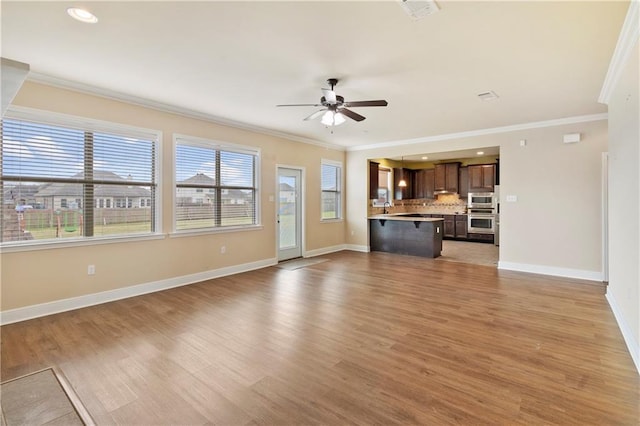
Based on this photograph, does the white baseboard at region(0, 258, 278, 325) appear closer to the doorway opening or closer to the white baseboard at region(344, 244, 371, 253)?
the doorway opening

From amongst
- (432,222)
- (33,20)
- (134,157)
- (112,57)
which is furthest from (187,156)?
(432,222)

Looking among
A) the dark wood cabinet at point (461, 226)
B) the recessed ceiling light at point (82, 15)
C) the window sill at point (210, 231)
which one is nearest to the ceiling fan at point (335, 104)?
the recessed ceiling light at point (82, 15)

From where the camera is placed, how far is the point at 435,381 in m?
2.25

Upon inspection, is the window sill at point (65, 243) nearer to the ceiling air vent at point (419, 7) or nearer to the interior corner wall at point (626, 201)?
the ceiling air vent at point (419, 7)

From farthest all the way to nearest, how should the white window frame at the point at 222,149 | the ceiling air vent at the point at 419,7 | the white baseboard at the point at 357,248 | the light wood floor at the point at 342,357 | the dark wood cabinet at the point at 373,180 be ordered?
the dark wood cabinet at the point at 373,180, the white baseboard at the point at 357,248, the white window frame at the point at 222,149, the ceiling air vent at the point at 419,7, the light wood floor at the point at 342,357

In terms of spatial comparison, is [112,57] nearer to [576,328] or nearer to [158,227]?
[158,227]

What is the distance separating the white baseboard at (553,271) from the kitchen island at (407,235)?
1541 mm

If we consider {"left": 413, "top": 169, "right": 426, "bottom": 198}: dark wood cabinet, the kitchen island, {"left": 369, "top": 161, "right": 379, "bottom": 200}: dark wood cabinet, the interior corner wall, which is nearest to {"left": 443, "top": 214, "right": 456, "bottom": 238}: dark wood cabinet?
{"left": 413, "top": 169, "right": 426, "bottom": 198}: dark wood cabinet

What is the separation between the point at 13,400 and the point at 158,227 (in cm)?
278

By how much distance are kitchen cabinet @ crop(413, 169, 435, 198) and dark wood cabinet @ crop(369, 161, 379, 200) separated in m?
2.86

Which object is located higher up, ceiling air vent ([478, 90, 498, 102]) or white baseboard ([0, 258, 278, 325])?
ceiling air vent ([478, 90, 498, 102])

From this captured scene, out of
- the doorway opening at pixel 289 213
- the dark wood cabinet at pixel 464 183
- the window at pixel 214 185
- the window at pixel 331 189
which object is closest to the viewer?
the window at pixel 214 185

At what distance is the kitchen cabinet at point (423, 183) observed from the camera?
33.9 feet

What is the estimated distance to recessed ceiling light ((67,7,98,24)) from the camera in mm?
2338
